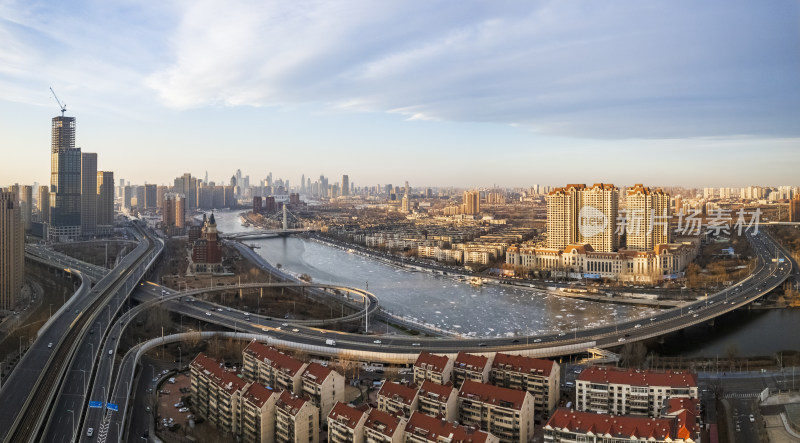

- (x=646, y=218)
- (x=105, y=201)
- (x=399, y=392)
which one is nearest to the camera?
(x=399, y=392)

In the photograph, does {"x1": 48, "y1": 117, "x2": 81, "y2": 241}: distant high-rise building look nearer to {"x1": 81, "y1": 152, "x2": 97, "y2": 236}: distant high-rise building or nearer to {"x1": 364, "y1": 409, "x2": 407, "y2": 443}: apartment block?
{"x1": 81, "y1": 152, "x2": 97, "y2": 236}: distant high-rise building

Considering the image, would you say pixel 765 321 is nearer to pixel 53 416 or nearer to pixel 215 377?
pixel 215 377

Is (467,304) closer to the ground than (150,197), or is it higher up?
closer to the ground

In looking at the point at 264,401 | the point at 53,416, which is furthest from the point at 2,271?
the point at 264,401

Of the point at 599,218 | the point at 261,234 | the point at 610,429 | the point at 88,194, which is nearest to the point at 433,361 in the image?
the point at 610,429

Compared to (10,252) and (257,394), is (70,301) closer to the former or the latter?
(10,252)

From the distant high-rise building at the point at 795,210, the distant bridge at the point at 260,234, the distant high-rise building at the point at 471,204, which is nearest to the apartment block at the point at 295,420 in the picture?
the distant bridge at the point at 260,234
